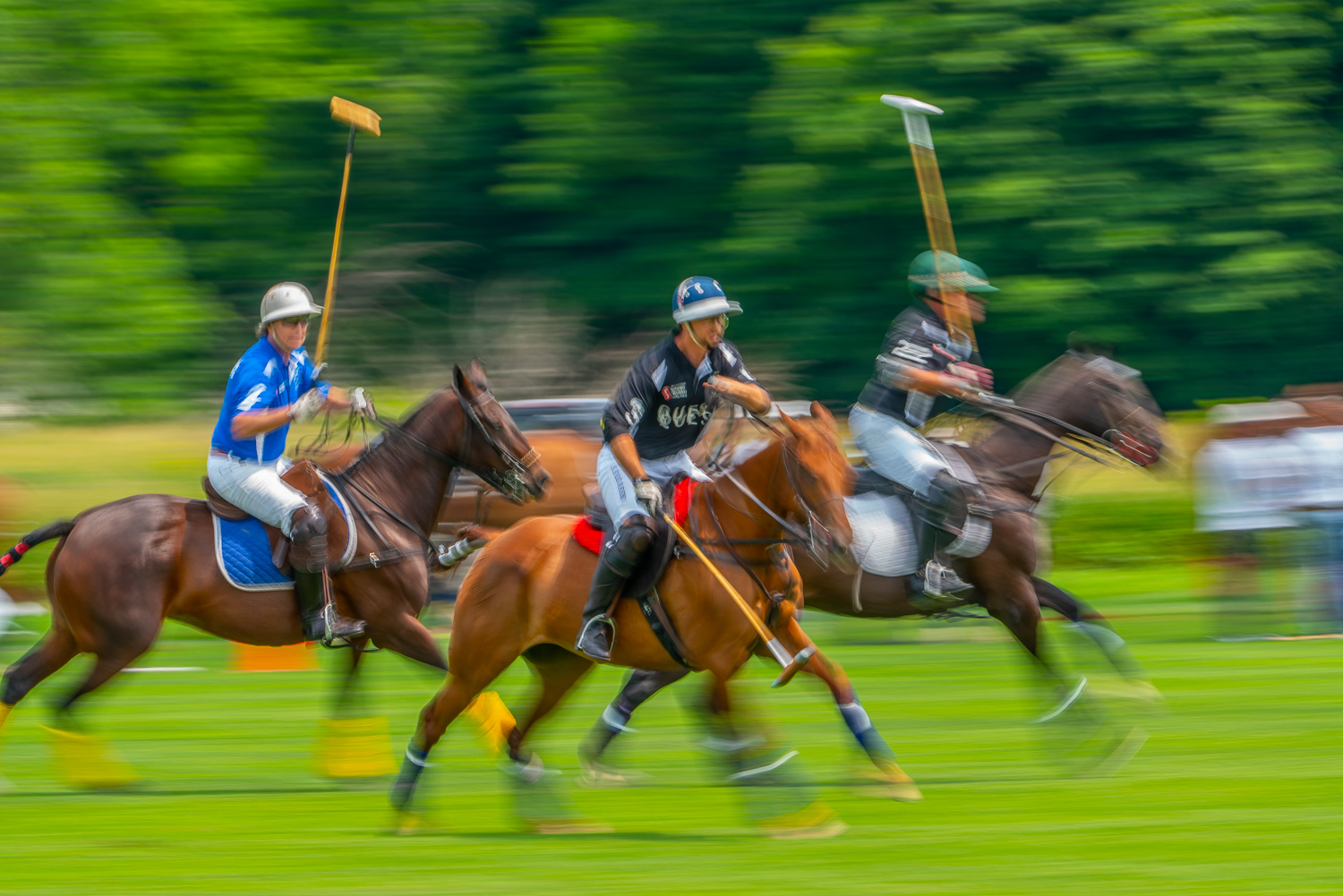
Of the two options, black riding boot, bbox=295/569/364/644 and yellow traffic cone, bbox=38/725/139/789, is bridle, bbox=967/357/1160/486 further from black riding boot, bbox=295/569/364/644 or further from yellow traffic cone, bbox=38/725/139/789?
yellow traffic cone, bbox=38/725/139/789

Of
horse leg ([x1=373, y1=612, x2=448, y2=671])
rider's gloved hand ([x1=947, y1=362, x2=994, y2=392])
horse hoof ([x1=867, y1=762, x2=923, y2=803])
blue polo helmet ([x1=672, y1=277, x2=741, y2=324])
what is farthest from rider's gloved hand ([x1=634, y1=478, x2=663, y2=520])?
rider's gloved hand ([x1=947, y1=362, x2=994, y2=392])

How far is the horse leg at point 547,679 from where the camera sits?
26.2ft

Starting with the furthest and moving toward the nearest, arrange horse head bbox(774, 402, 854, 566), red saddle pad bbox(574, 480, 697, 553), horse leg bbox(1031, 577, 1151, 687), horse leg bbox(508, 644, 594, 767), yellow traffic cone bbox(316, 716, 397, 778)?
1. horse leg bbox(1031, 577, 1151, 687)
2. yellow traffic cone bbox(316, 716, 397, 778)
3. horse leg bbox(508, 644, 594, 767)
4. red saddle pad bbox(574, 480, 697, 553)
5. horse head bbox(774, 402, 854, 566)

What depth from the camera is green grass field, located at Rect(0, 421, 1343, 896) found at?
6.67m

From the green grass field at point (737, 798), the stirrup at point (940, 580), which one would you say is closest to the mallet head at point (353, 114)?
the green grass field at point (737, 798)

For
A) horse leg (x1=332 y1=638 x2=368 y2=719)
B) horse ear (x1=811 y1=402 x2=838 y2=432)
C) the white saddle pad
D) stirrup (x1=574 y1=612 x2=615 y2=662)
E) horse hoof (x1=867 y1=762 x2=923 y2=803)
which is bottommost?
horse leg (x1=332 y1=638 x2=368 y2=719)

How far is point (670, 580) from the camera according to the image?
755 cm

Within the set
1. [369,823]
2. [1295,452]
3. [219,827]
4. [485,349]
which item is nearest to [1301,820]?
[369,823]

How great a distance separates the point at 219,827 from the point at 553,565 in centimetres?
182

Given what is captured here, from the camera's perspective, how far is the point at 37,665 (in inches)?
341

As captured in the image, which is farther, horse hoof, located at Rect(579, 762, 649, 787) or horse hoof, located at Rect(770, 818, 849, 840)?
horse hoof, located at Rect(579, 762, 649, 787)

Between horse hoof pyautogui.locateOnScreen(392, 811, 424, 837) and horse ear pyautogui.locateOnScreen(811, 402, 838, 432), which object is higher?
horse ear pyautogui.locateOnScreen(811, 402, 838, 432)

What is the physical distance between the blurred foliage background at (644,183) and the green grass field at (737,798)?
350 inches

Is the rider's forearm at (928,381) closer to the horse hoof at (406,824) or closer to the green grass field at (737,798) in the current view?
the green grass field at (737,798)
